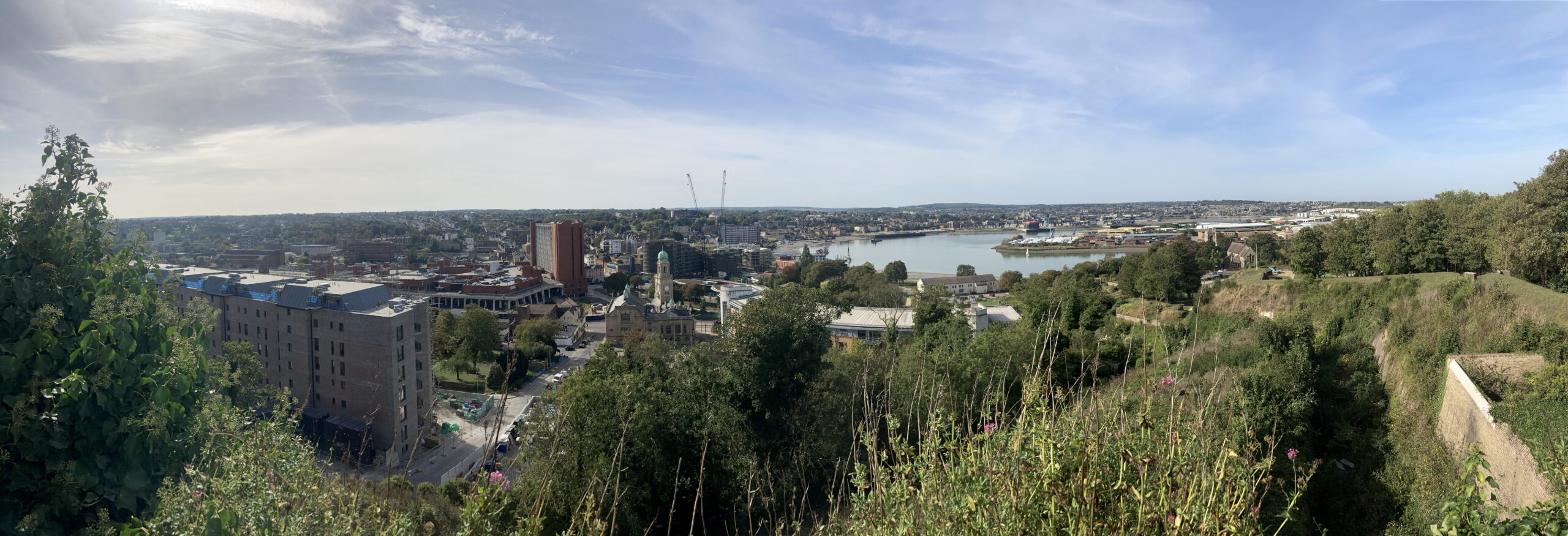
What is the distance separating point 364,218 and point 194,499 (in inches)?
1388

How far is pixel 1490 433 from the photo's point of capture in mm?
3785

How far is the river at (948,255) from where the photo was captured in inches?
1326

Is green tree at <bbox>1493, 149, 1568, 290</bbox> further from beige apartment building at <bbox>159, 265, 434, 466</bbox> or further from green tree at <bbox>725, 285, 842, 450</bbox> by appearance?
beige apartment building at <bbox>159, 265, 434, 466</bbox>

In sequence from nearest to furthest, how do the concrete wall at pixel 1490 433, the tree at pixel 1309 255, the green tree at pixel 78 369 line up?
the green tree at pixel 78 369
the concrete wall at pixel 1490 433
the tree at pixel 1309 255

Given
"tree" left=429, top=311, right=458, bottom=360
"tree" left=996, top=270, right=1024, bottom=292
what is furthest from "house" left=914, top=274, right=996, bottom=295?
A: "tree" left=429, top=311, right=458, bottom=360

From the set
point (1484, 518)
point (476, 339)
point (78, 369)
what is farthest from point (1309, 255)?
point (476, 339)

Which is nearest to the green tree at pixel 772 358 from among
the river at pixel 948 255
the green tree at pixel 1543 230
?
the green tree at pixel 1543 230

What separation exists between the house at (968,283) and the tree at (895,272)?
1.45 meters

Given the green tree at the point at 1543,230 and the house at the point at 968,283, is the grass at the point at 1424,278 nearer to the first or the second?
the green tree at the point at 1543,230

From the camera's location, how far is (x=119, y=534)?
1.38 metres

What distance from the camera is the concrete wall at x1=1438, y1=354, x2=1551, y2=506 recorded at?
3.35 m

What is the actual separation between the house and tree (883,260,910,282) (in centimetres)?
145

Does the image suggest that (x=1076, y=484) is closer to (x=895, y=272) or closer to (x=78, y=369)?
(x=78, y=369)

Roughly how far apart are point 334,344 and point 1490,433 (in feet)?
36.1
